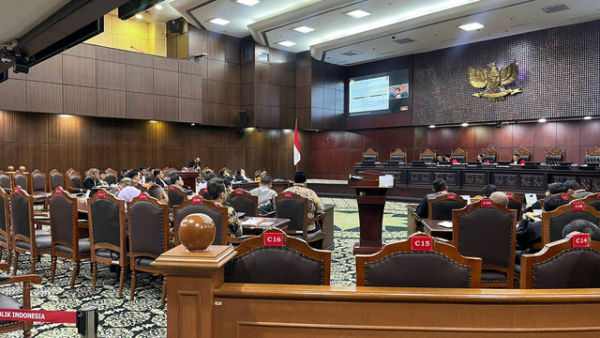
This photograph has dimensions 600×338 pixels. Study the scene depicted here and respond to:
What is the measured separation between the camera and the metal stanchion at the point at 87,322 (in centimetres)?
147

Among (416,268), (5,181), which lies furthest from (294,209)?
(5,181)

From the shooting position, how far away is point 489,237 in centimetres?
297

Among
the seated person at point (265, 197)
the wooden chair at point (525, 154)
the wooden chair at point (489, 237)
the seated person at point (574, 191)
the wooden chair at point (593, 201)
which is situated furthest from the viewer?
the wooden chair at point (525, 154)

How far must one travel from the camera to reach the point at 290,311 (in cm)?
132

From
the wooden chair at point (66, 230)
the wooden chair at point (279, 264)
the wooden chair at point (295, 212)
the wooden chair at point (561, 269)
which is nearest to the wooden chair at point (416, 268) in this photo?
the wooden chair at point (279, 264)

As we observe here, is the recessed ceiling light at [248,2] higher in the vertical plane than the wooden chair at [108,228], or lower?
higher

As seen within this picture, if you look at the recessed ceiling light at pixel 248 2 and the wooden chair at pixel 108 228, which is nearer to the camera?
the wooden chair at pixel 108 228

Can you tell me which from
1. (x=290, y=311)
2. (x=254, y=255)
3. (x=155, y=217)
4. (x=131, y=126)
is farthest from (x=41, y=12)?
(x=131, y=126)

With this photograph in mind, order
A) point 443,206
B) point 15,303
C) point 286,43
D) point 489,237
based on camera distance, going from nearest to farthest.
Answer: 1. point 15,303
2. point 489,237
3. point 443,206
4. point 286,43

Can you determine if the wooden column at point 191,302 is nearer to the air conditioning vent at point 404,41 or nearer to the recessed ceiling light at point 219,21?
the recessed ceiling light at point 219,21

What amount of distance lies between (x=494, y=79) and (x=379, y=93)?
4187 mm

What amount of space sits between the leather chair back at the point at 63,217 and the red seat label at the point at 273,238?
2770 mm

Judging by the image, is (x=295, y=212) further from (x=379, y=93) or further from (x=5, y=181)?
(x=379, y=93)

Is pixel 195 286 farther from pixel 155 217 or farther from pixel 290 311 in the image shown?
pixel 155 217
